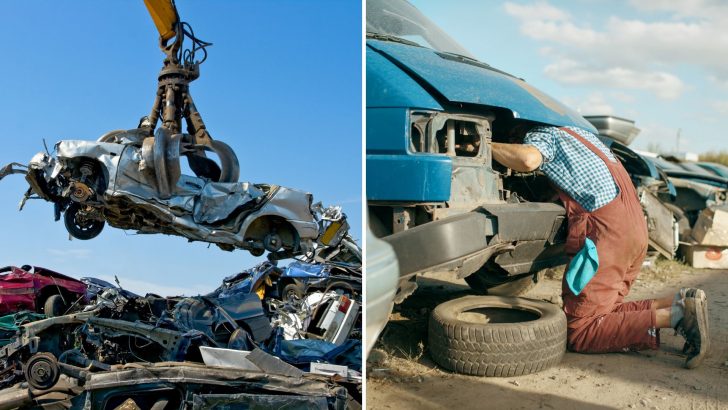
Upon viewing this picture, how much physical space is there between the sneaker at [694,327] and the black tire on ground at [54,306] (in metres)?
7.66

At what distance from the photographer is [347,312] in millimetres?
8562

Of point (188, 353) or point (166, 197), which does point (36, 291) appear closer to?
point (166, 197)

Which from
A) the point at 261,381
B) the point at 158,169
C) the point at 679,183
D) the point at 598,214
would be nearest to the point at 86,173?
the point at 158,169

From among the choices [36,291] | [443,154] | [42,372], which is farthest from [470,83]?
[36,291]

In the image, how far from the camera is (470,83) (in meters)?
4.34

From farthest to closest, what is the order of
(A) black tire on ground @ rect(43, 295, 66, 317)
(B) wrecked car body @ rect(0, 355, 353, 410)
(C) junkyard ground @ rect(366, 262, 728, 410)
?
(A) black tire on ground @ rect(43, 295, 66, 317)
(B) wrecked car body @ rect(0, 355, 353, 410)
(C) junkyard ground @ rect(366, 262, 728, 410)

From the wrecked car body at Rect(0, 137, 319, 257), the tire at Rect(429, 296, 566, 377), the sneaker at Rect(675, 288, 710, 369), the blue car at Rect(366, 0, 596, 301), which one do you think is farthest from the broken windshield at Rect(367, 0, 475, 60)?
the wrecked car body at Rect(0, 137, 319, 257)

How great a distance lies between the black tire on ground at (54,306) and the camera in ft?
28.8

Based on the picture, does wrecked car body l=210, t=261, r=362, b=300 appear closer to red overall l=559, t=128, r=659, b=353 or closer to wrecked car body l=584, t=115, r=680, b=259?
wrecked car body l=584, t=115, r=680, b=259

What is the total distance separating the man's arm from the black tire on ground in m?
6.74

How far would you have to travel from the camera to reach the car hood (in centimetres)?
414

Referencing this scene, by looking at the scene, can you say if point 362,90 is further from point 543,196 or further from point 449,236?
point 543,196

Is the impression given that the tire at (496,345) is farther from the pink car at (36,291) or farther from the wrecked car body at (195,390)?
the pink car at (36,291)

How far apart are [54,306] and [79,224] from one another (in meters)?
1.17
